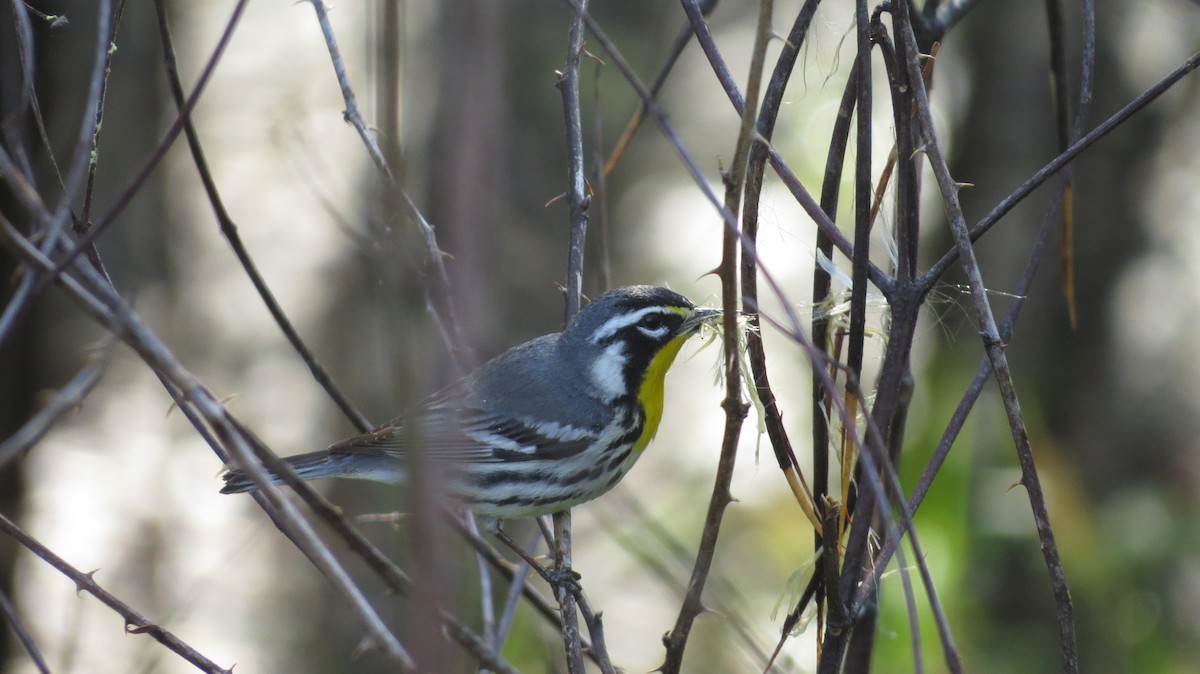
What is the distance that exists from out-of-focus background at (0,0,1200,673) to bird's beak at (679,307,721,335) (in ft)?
0.76

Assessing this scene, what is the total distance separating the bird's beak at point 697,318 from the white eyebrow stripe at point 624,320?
6 cm

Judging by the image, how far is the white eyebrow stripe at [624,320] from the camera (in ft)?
10.2

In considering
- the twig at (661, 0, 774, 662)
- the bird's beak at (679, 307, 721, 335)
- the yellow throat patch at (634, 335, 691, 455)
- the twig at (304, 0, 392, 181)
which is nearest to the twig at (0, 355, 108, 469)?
the twig at (304, 0, 392, 181)

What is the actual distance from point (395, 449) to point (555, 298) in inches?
149

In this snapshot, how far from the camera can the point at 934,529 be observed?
144 inches

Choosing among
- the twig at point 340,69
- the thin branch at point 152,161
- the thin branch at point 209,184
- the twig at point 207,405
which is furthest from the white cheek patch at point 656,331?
the twig at point 207,405

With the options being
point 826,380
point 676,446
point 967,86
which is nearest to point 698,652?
point 676,446

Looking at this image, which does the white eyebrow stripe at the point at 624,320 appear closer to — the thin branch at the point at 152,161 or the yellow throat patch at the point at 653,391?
the yellow throat patch at the point at 653,391

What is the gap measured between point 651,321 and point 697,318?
173mm

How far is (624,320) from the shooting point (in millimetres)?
3135

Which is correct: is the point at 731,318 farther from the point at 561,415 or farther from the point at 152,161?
the point at 561,415

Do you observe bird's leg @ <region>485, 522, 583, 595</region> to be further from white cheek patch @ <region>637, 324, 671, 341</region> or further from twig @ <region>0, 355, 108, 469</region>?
twig @ <region>0, 355, 108, 469</region>

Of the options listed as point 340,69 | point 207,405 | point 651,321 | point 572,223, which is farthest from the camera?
point 651,321

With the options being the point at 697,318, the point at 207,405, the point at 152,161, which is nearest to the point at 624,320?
the point at 697,318
